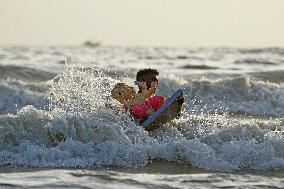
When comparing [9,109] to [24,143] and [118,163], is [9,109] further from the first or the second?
[118,163]

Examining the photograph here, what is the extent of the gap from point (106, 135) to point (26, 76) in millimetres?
14521

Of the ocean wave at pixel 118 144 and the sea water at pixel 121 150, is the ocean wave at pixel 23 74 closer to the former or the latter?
the sea water at pixel 121 150

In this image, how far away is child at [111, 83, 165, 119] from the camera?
1091cm

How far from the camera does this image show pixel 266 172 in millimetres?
8867

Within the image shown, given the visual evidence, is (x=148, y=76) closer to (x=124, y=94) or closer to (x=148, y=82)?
(x=148, y=82)

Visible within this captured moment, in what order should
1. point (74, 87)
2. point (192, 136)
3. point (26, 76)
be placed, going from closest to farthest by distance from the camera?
point (192, 136)
point (74, 87)
point (26, 76)

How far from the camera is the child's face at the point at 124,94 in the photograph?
1112cm

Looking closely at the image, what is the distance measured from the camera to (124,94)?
11.1 meters

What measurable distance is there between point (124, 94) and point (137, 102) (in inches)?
11.4

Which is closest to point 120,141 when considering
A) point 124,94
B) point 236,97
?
point 124,94

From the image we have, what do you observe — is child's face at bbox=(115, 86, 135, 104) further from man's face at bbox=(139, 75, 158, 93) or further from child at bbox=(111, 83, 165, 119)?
man's face at bbox=(139, 75, 158, 93)

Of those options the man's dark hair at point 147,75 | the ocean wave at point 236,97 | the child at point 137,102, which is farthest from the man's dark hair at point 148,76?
the ocean wave at point 236,97

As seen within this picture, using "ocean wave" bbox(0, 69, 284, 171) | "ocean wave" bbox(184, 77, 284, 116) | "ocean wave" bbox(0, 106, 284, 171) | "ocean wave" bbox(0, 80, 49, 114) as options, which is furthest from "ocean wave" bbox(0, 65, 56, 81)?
"ocean wave" bbox(0, 106, 284, 171)

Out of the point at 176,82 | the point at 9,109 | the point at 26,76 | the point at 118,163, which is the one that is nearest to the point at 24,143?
the point at 118,163
